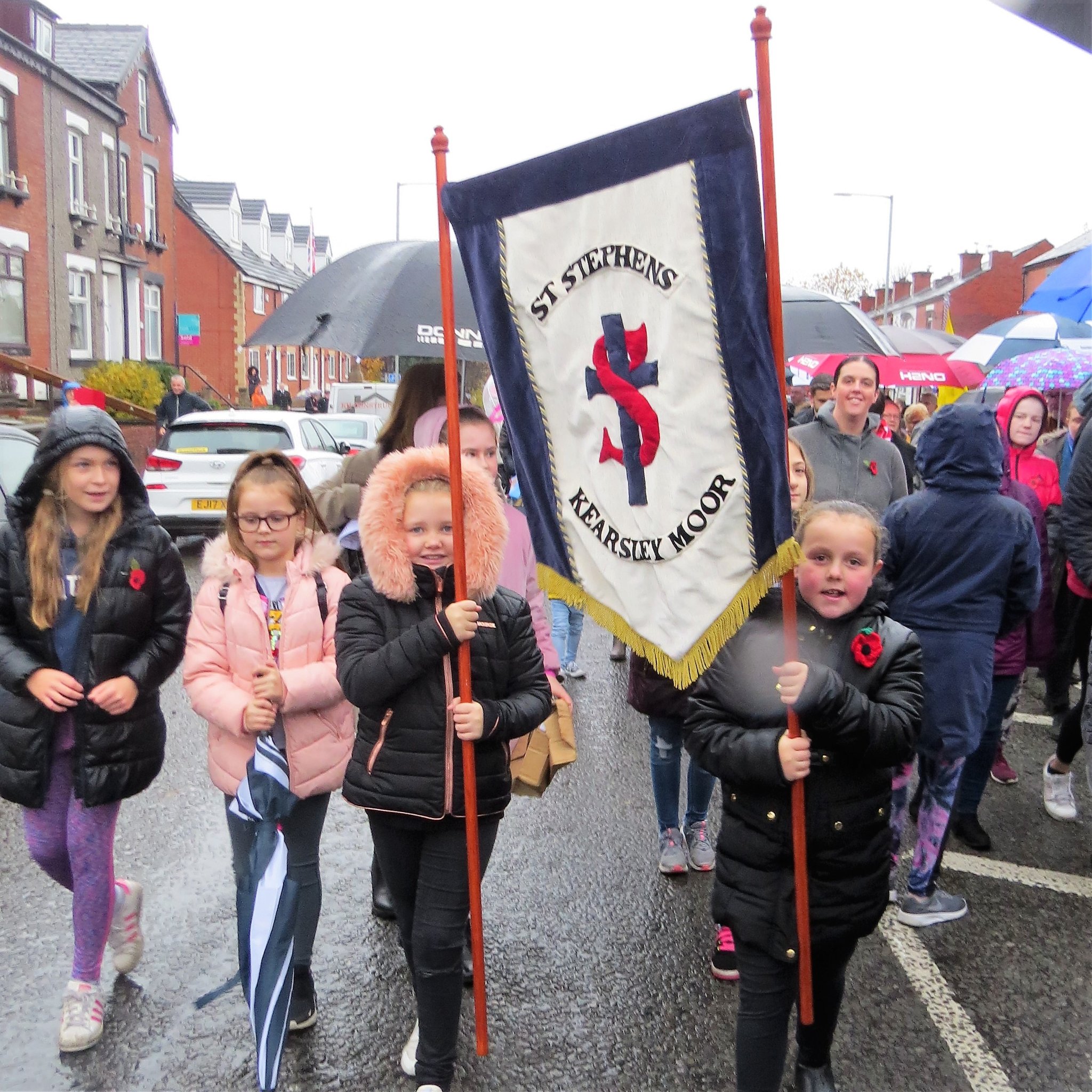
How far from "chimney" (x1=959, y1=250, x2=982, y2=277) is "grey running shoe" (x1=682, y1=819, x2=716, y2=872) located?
57826 millimetres

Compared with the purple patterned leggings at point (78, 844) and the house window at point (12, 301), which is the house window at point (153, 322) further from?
the purple patterned leggings at point (78, 844)

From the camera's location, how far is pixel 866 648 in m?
2.69

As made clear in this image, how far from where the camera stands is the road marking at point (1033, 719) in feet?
21.6

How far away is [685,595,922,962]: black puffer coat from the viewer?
102 inches

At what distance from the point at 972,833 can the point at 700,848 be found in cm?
130

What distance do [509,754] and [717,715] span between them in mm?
667

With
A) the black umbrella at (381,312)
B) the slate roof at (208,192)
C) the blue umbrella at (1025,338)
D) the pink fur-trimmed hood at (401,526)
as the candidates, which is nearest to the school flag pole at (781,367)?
the pink fur-trimmed hood at (401,526)

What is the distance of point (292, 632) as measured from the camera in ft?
10.5

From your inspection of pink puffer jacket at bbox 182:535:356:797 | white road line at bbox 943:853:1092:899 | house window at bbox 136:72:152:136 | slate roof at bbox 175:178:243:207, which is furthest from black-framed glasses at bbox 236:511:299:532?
slate roof at bbox 175:178:243:207

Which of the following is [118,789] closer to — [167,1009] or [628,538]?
[167,1009]

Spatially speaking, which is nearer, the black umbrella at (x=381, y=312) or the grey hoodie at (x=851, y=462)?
the black umbrella at (x=381, y=312)

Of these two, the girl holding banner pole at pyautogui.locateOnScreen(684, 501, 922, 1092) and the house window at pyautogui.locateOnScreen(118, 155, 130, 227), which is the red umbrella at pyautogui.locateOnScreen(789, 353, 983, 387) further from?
the house window at pyautogui.locateOnScreen(118, 155, 130, 227)

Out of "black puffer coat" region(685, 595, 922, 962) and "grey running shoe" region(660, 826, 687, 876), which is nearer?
"black puffer coat" region(685, 595, 922, 962)

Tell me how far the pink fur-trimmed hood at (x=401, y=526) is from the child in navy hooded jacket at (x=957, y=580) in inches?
69.5
